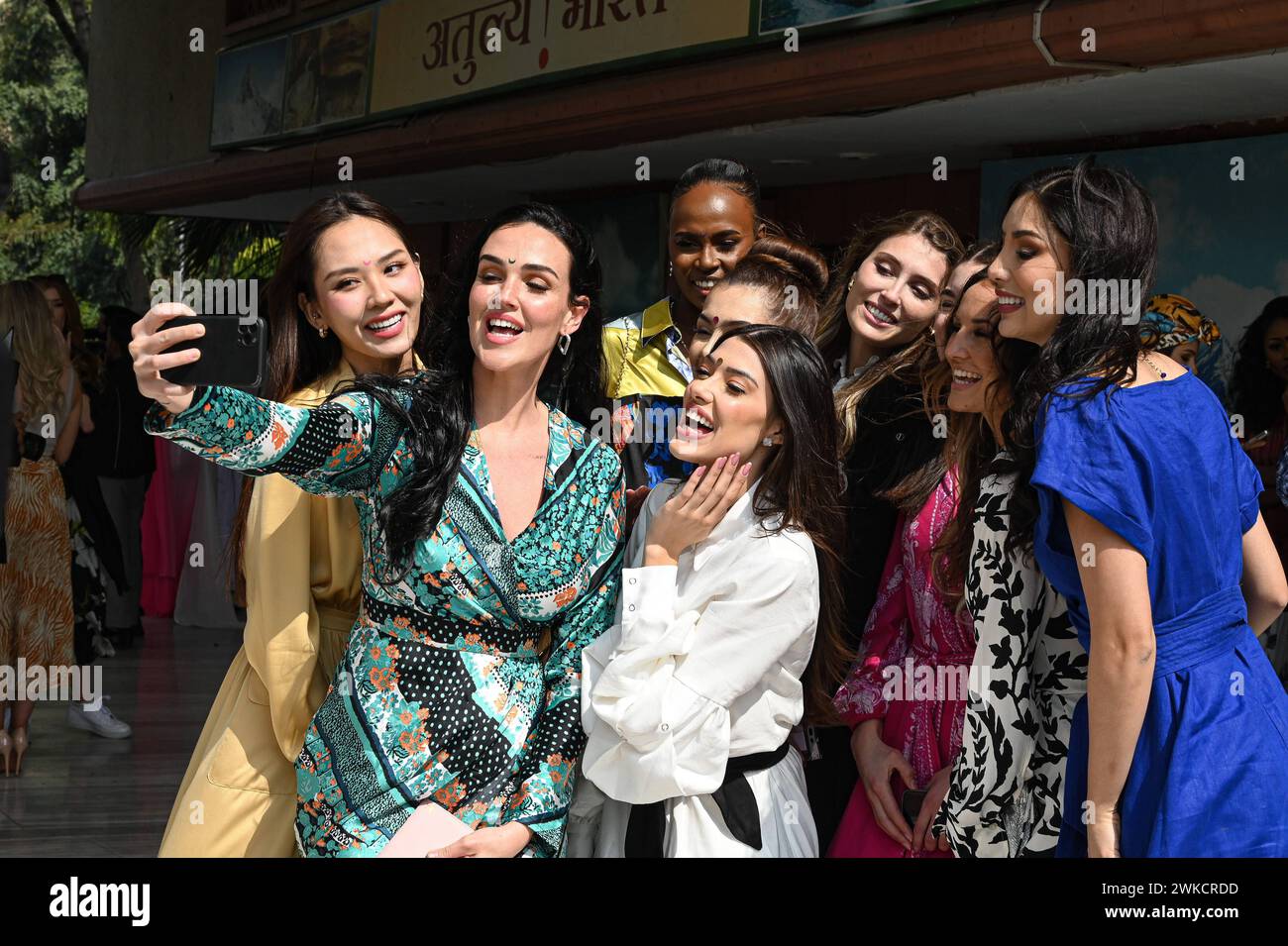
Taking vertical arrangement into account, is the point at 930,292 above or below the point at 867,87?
below

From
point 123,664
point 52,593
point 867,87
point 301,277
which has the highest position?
point 867,87

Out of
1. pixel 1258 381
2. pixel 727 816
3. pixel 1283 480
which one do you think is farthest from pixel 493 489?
pixel 1258 381

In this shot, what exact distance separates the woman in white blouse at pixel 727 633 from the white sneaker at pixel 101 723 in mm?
5800

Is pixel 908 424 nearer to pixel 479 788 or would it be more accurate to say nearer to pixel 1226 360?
pixel 479 788

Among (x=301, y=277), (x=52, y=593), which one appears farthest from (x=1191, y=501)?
(x=52, y=593)

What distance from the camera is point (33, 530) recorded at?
746 centimetres

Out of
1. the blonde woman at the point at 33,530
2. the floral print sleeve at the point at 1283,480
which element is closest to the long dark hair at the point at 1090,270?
the floral print sleeve at the point at 1283,480

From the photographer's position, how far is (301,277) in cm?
325

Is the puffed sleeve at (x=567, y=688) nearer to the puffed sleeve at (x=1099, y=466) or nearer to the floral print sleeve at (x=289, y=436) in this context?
the floral print sleeve at (x=289, y=436)

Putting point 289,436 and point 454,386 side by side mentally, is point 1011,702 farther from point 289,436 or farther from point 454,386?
point 289,436

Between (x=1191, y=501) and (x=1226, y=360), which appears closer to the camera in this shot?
(x=1191, y=501)

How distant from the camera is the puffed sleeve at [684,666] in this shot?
2.74 metres

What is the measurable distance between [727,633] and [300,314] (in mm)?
1165

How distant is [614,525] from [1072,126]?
5.35 metres
